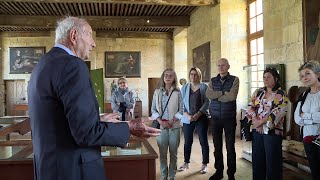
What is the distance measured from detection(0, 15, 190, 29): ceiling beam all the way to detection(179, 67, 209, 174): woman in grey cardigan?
711cm

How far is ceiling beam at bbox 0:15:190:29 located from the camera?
1127cm

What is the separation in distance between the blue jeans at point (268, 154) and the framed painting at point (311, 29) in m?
1.62

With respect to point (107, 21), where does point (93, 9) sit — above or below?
above

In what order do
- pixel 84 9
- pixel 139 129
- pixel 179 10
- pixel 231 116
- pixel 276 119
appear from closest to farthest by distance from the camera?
pixel 139 129, pixel 276 119, pixel 231 116, pixel 84 9, pixel 179 10

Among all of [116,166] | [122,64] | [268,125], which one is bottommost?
[116,166]

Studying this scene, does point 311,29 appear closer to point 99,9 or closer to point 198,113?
point 198,113

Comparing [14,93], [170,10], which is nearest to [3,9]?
[14,93]

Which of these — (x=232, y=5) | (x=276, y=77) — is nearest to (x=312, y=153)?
(x=276, y=77)

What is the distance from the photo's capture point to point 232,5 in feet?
27.2

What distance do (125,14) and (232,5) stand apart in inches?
178

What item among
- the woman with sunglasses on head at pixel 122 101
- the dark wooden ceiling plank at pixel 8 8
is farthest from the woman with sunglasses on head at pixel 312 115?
the dark wooden ceiling plank at pixel 8 8

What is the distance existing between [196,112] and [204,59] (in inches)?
201

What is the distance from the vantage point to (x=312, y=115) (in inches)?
131

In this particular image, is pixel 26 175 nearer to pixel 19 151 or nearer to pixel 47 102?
pixel 19 151
